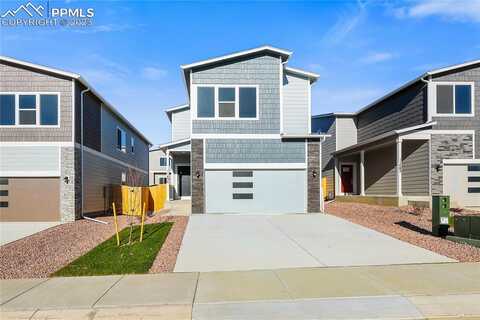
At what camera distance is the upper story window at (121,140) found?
25.4 m

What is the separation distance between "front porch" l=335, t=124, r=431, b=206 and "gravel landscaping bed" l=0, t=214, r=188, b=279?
11101 mm

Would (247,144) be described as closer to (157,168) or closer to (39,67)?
(39,67)

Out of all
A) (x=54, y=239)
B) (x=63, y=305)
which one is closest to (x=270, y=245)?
(x=63, y=305)

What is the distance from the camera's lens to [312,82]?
19.8 metres

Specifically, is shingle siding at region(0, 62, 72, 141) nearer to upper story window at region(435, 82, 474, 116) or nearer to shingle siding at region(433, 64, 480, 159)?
shingle siding at region(433, 64, 480, 159)

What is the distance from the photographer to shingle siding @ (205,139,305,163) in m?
17.8

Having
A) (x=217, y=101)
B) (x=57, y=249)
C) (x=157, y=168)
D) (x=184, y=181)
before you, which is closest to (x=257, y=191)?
(x=217, y=101)

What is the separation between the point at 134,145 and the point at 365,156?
17.8 metres

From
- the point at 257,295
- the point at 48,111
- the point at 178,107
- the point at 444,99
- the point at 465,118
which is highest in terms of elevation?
the point at 178,107

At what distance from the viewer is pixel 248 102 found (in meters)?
18.0

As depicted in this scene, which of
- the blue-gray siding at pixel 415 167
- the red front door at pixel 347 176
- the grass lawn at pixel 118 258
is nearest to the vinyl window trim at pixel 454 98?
the blue-gray siding at pixel 415 167

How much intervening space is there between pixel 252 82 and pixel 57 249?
11184 mm

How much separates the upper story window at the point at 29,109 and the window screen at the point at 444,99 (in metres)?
17.8

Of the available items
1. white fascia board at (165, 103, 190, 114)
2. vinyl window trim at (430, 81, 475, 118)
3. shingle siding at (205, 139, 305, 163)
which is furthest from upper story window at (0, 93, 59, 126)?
vinyl window trim at (430, 81, 475, 118)
